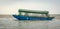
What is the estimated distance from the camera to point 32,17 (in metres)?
2.28

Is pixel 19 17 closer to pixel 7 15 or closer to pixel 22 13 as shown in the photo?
pixel 22 13

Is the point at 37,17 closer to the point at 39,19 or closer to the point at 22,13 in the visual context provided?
the point at 39,19

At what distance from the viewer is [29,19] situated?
229 centimetres

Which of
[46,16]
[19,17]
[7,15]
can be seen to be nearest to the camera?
[19,17]

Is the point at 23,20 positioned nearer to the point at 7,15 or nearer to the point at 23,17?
the point at 23,17

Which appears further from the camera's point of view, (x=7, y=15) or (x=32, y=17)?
(x=7, y=15)

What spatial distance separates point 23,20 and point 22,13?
0.13 metres

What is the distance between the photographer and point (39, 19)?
2289 millimetres

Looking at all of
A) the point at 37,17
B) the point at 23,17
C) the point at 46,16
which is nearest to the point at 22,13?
the point at 23,17

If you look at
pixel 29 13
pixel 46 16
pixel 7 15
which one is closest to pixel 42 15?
pixel 46 16

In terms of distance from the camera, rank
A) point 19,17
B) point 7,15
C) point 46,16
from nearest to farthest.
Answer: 1. point 19,17
2. point 46,16
3. point 7,15

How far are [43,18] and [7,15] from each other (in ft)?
2.76

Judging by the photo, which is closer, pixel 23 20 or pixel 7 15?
pixel 23 20

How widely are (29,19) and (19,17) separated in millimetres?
176
